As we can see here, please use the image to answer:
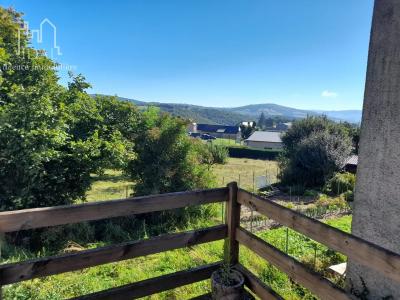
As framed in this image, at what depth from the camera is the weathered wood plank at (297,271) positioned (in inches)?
73.1

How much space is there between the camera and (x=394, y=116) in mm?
3016

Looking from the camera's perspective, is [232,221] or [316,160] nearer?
[232,221]

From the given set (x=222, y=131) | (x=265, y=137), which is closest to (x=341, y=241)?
(x=265, y=137)

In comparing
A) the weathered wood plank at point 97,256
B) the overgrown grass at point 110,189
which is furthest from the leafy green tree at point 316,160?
the weathered wood plank at point 97,256

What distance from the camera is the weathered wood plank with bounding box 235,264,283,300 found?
2330 mm

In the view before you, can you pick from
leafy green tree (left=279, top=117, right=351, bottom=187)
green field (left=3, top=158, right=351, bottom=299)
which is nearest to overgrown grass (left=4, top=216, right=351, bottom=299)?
green field (left=3, top=158, right=351, bottom=299)

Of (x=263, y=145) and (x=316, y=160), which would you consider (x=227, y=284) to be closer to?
(x=316, y=160)

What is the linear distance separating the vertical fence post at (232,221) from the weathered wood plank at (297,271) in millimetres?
99

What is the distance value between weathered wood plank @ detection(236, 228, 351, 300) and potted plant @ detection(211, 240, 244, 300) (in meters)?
0.29

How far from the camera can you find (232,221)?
108 inches

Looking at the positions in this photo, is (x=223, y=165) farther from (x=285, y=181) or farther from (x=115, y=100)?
(x=115, y=100)

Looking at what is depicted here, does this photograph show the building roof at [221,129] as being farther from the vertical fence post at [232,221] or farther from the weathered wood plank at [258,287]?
the weathered wood plank at [258,287]

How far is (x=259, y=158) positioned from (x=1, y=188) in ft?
113

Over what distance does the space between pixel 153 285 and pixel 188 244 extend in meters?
0.42
